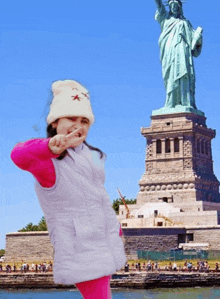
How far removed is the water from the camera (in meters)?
40.6

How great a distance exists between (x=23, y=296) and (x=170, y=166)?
74.9 ft

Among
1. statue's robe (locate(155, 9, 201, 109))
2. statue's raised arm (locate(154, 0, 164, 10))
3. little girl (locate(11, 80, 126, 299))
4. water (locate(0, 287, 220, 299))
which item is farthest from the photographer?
statue's robe (locate(155, 9, 201, 109))

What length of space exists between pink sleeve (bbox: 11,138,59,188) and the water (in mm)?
35586

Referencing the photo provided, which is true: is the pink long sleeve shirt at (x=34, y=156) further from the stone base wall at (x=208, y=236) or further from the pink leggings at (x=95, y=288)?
the stone base wall at (x=208, y=236)

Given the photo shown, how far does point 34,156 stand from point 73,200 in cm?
52

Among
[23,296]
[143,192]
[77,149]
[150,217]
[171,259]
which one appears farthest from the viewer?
[143,192]

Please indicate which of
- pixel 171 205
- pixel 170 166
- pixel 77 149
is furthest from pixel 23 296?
pixel 77 149

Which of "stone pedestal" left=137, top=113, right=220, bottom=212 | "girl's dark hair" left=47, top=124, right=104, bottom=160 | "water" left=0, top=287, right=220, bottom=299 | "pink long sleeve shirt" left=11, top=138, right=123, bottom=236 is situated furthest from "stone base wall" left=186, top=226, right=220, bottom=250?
"pink long sleeve shirt" left=11, top=138, right=123, bottom=236

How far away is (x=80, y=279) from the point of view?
5336 millimetres

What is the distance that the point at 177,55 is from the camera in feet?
208

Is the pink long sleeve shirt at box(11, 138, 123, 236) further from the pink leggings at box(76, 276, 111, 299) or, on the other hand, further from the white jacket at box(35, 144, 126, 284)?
the pink leggings at box(76, 276, 111, 299)

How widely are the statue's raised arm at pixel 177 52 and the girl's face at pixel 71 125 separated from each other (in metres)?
57.3

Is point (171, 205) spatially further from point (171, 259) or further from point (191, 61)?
point (191, 61)

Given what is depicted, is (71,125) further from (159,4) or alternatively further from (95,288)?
(159,4)
